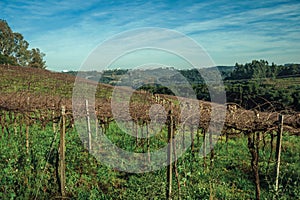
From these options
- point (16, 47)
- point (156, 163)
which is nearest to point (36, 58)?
point (16, 47)

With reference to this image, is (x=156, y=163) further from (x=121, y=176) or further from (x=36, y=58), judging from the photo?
(x=36, y=58)

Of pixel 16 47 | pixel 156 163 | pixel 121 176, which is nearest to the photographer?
pixel 121 176

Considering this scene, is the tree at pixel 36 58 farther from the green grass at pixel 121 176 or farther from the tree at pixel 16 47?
the green grass at pixel 121 176

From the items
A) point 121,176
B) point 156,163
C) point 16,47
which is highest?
point 16,47

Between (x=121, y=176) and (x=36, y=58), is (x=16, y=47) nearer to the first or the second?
(x=36, y=58)

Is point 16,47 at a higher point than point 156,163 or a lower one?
higher

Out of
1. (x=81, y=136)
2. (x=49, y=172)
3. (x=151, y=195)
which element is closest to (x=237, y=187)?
(x=151, y=195)

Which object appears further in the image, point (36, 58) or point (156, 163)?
point (36, 58)

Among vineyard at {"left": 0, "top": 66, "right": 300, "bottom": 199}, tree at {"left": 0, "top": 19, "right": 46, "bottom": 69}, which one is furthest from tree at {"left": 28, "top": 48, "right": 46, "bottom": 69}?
vineyard at {"left": 0, "top": 66, "right": 300, "bottom": 199}

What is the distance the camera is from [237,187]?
667cm

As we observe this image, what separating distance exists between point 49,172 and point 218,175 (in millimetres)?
4084

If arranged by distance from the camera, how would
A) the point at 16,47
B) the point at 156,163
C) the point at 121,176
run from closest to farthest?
the point at 121,176, the point at 156,163, the point at 16,47

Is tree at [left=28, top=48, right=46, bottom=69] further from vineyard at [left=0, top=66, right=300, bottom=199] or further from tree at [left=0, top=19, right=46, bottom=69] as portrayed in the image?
vineyard at [left=0, top=66, right=300, bottom=199]

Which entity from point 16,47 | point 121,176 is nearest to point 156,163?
point 121,176
